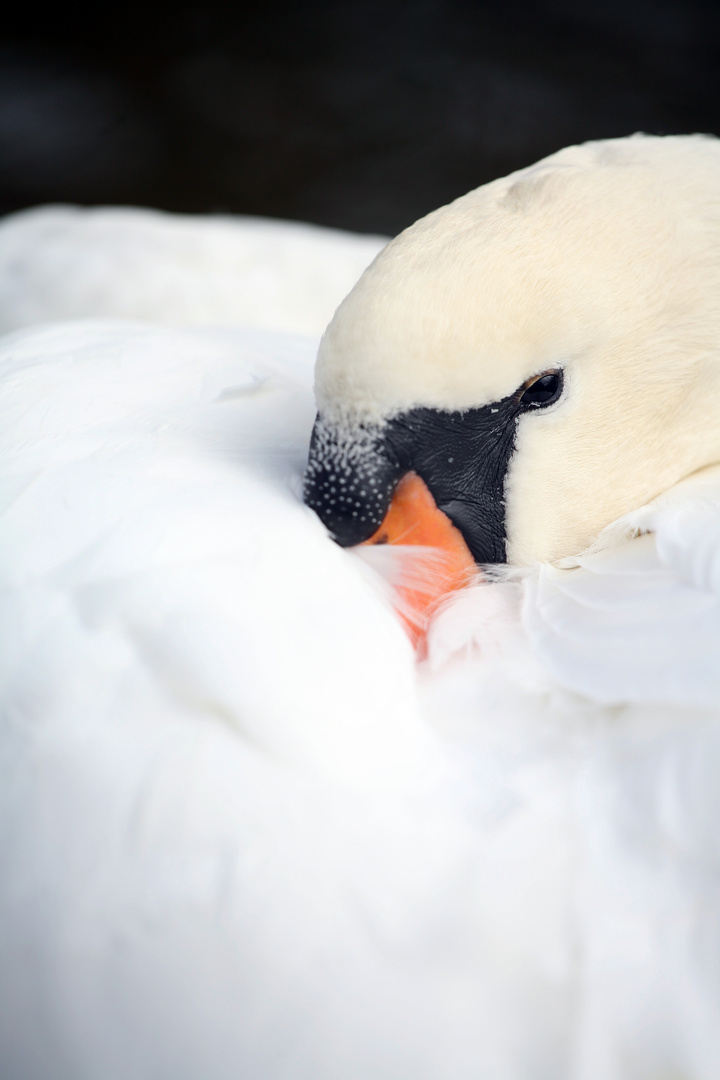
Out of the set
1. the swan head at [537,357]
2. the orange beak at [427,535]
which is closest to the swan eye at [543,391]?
the swan head at [537,357]

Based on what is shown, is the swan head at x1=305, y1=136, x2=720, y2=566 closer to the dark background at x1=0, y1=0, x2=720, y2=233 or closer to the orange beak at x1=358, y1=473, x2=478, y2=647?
the orange beak at x1=358, y1=473, x2=478, y2=647

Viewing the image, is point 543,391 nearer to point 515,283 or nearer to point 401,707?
point 515,283

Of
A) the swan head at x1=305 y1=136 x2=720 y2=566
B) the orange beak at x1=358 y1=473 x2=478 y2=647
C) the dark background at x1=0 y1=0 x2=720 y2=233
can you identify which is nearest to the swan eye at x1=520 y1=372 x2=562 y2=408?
the swan head at x1=305 y1=136 x2=720 y2=566

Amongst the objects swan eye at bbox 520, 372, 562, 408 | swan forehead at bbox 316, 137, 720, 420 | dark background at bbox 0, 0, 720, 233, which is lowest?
dark background at bbox 0, 0, 720, 233

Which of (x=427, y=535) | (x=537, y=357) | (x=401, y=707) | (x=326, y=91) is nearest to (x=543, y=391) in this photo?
(x=537, y=357)

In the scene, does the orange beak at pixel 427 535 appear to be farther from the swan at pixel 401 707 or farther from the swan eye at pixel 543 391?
the swan eye at pixel 543 391

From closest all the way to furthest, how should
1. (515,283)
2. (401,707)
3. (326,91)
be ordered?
(401,707), (515,283), (326,91)

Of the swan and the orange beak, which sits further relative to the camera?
the orange beak

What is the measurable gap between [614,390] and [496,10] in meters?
2.98

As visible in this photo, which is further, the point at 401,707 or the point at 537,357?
the point at 537,357

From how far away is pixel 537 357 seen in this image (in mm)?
987

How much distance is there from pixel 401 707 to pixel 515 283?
1.34ft

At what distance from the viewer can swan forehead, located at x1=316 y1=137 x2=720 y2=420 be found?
35.9 inches

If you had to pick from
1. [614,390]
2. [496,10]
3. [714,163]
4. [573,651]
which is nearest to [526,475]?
[614,390]
